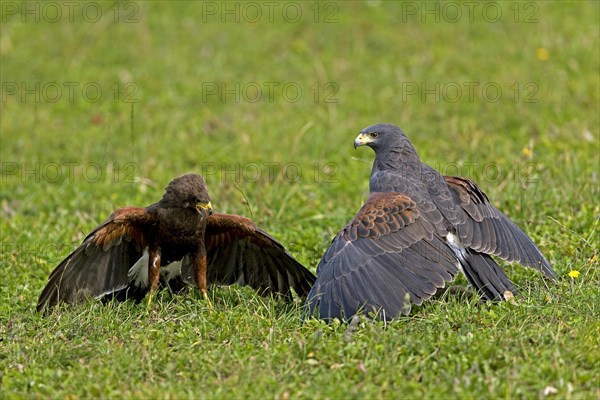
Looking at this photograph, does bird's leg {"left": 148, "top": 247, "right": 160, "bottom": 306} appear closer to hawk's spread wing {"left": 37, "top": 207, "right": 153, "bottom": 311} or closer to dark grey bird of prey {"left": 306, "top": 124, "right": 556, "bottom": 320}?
hawk's spread wing {"left": 37, "top": 207, "right": 153, "bottom": 311}

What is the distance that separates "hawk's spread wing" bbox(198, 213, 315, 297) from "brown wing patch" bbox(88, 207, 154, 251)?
498 millimetres

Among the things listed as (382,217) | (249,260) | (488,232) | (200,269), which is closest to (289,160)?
(249,260)

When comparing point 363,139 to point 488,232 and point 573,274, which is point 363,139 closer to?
point 488,232

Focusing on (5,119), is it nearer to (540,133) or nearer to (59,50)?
(59,50)

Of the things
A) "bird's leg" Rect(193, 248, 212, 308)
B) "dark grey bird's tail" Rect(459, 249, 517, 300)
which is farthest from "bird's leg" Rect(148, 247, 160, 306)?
"dark grey bird's tail" Rect(459, 249, 517, 300)

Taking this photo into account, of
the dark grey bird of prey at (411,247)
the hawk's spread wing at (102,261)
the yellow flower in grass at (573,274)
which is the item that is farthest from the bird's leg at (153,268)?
the yellow flower in grass at (573,274)

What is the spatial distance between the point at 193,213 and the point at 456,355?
2.30m

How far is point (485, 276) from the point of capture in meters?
6.56

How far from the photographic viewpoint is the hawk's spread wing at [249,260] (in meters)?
6.92

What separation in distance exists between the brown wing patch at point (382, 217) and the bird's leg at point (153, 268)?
145 centimetres

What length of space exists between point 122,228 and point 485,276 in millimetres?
2593

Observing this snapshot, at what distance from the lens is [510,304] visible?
6203 millimetres

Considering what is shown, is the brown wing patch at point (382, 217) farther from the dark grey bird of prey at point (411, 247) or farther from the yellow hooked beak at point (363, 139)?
the yellow hooked beak at point (363, 139)

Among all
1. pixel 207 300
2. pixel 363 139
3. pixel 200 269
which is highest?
pixel 363 139
